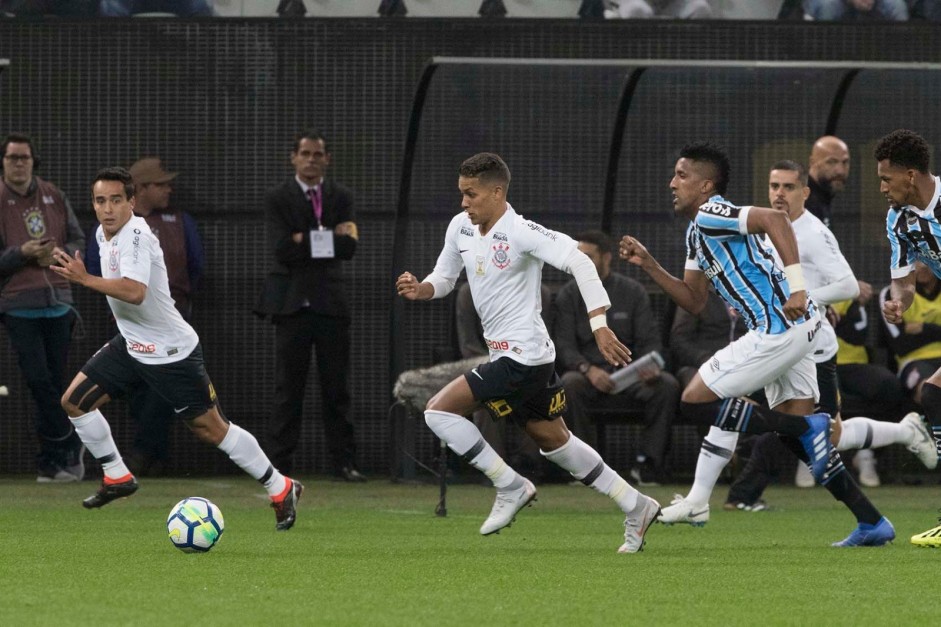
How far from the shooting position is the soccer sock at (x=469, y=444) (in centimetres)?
845

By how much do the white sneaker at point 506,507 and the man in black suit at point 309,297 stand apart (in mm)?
4445

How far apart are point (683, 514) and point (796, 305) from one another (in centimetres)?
150

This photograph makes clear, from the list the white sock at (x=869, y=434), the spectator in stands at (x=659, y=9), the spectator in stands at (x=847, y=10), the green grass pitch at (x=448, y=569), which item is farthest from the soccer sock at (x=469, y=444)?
the spectator in stands at (x=847, y=10)

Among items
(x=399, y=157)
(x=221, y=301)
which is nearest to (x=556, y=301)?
(x=399, y=157)

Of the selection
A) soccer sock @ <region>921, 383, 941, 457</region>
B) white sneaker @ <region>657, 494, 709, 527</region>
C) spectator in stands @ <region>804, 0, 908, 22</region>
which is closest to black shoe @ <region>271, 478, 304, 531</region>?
white sneaker @ <region>657, 494, 709, 527</region>

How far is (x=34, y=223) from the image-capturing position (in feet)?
41.4

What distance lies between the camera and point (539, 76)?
13.2 meters

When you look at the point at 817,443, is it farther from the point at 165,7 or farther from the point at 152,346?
the point at 165,7

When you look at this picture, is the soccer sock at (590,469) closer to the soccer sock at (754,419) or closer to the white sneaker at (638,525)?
the white sneaker at (638,525)

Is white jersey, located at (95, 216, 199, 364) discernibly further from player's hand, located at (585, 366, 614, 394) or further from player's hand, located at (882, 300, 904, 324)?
player's hand, located at (585, 366, 614, 394)

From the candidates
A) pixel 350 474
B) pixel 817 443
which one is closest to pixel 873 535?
pixel 817 443

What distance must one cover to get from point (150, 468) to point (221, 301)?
153cm

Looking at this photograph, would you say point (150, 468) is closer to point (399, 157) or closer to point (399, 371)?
point (399, 371)

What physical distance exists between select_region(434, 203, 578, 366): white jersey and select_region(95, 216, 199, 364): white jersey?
1789 mm
